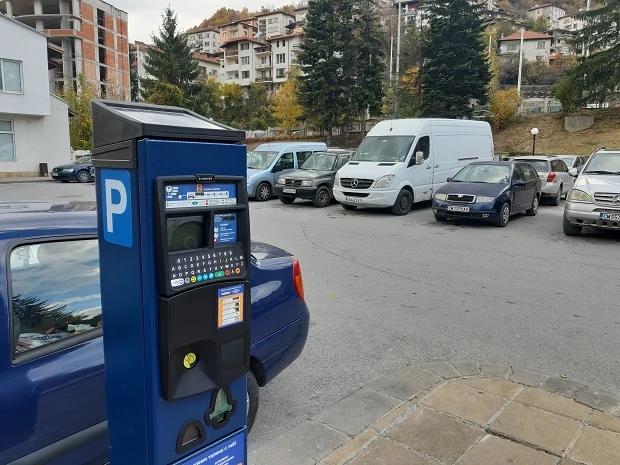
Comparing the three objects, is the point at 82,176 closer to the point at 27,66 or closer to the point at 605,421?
the point at 27,66

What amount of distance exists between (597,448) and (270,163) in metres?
15.1

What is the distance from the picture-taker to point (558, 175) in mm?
16438

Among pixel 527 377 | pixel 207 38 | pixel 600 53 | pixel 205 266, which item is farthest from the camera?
pixel 207 38

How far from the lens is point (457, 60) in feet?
126

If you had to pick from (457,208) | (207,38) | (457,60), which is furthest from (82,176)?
(207,38)

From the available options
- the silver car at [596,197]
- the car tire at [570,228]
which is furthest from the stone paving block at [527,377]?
the car tire at [570,228]

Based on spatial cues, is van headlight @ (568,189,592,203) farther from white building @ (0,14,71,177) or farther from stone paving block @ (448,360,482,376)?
white building @ (0,14,71,177)

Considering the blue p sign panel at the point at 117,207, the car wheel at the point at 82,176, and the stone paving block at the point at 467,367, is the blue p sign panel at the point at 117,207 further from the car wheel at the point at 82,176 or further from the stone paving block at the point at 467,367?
the car wheel at the point at 82,176

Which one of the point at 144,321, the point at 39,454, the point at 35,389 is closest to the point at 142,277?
the point at 144,321

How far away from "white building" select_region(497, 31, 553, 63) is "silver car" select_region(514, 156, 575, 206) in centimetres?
7261

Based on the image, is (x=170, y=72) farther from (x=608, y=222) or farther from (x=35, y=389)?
(x=35, y=389)

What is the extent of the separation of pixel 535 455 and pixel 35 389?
→ 8.77 ft

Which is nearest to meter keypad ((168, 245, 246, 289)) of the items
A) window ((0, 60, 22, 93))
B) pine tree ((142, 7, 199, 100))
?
window ((0, 60, 22, 93))

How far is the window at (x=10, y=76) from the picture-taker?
1053 inches
